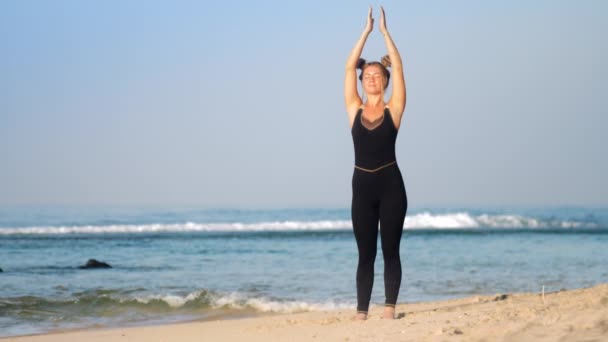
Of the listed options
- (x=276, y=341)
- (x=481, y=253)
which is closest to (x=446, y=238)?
(x=481, y=253)

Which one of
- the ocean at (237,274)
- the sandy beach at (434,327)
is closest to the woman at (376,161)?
the sandy beach at (434,327)

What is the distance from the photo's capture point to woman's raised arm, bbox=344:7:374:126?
20.8 feet

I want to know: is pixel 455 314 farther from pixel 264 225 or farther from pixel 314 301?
pixel 264 225

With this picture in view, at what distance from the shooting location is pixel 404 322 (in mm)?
6262

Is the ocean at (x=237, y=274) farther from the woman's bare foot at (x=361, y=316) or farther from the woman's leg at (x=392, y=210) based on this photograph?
the woman's leg at (x=392, y=210)

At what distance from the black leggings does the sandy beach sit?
0.34m

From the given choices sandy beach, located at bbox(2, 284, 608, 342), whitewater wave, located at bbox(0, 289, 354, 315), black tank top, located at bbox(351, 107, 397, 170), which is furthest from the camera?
whitewater wave, located at bbox(0, 289, 354, 315)

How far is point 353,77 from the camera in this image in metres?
6.35

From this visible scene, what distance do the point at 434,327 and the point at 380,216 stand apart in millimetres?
901

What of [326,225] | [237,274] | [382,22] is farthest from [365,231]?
[326,225]

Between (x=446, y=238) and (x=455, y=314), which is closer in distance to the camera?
(x=455, y=314)

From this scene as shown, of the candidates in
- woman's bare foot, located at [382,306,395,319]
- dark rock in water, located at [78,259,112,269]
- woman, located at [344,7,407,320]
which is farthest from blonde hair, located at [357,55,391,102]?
dark rock in water, located at [78,259,112,269]

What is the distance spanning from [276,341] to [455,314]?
1.64 meters

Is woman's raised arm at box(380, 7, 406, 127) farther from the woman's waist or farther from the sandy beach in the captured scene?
the sandy beach
